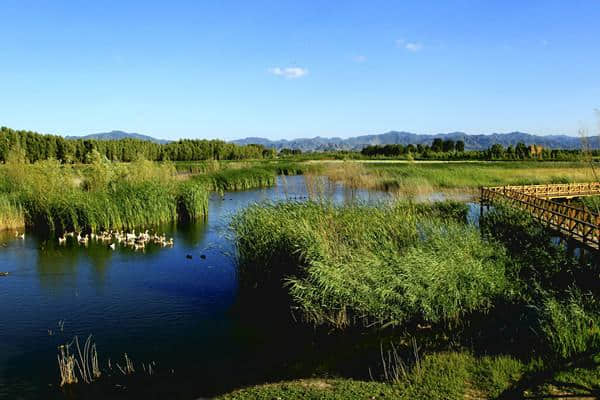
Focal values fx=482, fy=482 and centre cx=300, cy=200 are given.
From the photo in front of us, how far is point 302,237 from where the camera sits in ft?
40.9

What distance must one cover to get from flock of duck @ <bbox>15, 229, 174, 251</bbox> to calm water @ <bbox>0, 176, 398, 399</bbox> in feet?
2.41

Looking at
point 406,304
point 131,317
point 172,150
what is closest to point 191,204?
point 131,317

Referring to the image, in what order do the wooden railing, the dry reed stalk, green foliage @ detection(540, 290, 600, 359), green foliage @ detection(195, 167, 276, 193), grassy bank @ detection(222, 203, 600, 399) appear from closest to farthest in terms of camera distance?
grassy bank @ detection(222, 203, 600, 399)
the dry reed stalk
green foliage @ detection(540, 290, 600, 359)
the wooden railing
green foliage @ detection(195, 167, 276, 193)

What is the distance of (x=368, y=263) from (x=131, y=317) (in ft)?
21.0

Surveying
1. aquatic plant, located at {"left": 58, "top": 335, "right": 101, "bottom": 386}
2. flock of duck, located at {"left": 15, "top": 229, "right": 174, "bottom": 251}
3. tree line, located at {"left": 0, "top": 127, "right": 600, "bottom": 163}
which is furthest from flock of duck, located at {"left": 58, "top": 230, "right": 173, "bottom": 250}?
tree line, located at {"left": 0, "top": 127, "right": 600, "bottom": 163}

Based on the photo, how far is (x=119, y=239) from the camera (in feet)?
69.3

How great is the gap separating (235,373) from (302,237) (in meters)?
4.02

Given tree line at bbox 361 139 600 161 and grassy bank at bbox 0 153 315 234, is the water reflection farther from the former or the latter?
tree line at bbox 361 139 600 161

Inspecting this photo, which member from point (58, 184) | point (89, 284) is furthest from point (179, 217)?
point (89, 284)

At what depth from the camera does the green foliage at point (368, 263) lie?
35.9 feet

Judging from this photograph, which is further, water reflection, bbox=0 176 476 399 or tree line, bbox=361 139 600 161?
tree line, bbox=361 139 600 161

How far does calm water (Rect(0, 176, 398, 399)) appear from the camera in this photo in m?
9.61

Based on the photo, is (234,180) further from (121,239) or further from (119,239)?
(119,239)

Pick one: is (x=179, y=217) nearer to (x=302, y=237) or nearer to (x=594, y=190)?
(x=302, y=237)
